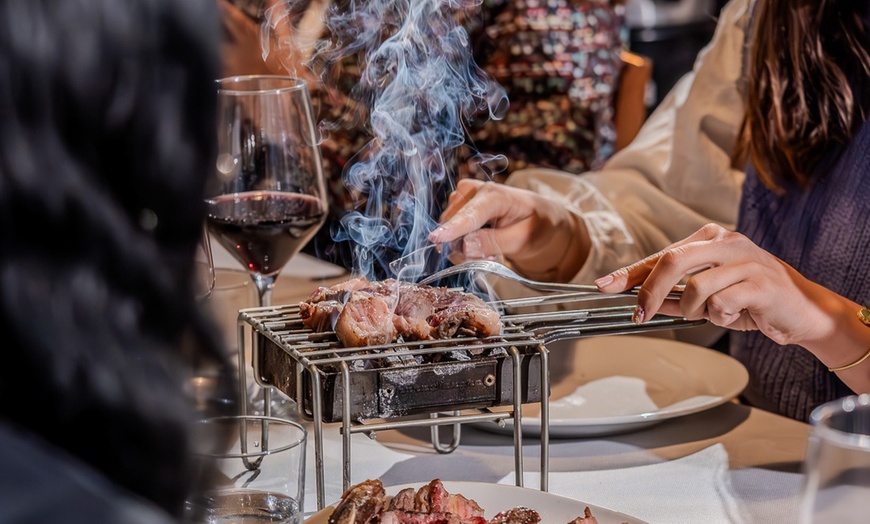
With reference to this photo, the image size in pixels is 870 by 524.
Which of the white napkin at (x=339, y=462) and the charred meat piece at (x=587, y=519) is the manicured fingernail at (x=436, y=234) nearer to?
the white napkin at (x=339, y=462)

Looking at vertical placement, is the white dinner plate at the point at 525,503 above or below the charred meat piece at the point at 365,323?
below

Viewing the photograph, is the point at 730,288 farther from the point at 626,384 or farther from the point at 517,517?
the point at 517,517

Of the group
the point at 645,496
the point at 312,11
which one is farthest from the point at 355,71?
the point at 645,496

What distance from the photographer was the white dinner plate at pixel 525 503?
903mm

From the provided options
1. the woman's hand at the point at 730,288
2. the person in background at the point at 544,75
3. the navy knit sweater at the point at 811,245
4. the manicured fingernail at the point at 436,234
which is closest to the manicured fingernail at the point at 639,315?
the woman's hand at the point at 730,288

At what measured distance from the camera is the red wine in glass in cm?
134

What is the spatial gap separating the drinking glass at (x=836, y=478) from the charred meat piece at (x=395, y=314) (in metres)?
0.58

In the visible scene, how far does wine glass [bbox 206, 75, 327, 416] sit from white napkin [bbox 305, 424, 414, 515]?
292 mm

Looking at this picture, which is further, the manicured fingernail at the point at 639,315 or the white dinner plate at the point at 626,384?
the white dinner plate at the point at 626,384

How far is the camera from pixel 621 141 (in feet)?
11.1

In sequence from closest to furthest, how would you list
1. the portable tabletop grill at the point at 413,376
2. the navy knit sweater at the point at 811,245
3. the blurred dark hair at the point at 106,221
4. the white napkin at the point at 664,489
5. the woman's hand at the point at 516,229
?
the blurred dark hair at the point at 106,221
the portable tabletop grill at the point at 413,376
the white napkin at the point at 664,489
the woman's hand at the point at 516,229
the navy knit sweater at the point at 811,245

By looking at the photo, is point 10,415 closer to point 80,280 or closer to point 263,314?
point 80,280

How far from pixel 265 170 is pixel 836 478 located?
1009mm

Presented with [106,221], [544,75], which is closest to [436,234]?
[106,221]
